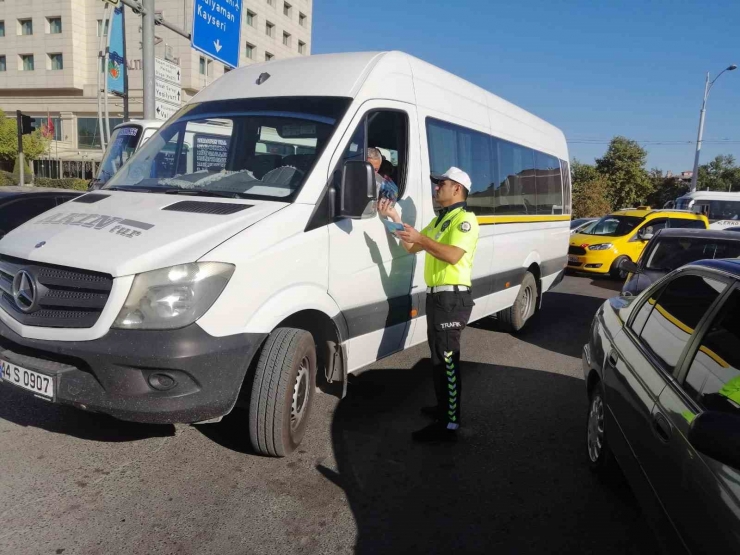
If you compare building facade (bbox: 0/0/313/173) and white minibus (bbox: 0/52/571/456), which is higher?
building facade (bbox: 0/0/313/173)

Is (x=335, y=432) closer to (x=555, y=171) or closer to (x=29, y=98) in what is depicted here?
(x=555, y=171)

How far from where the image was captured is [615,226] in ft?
49.9

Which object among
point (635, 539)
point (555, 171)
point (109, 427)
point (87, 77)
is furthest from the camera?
point (87, 77)

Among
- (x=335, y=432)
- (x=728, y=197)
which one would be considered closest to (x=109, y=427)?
(x=335, y=432)

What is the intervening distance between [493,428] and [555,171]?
513 centimetres

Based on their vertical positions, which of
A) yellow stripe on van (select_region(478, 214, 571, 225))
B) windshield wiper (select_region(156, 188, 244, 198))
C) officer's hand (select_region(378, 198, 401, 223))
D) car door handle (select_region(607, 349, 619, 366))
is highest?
windshield wiper (select_region(156, 188, 244, 198))

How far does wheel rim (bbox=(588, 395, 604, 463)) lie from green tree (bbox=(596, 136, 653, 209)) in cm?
3859

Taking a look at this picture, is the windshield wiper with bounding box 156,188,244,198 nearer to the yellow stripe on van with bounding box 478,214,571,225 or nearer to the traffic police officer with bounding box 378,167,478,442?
the traffic police officer with bounding box 378,167,478,442

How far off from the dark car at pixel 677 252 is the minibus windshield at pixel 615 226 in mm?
8149

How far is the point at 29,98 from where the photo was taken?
51.6 m

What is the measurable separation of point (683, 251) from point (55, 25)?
55634 mm

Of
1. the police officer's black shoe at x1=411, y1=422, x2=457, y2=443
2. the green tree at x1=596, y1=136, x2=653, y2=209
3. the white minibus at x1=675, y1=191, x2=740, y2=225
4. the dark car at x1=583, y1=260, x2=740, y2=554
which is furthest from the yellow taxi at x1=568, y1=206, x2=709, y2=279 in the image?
the green tree at x1=596, y1=136, x2=653, y2=209

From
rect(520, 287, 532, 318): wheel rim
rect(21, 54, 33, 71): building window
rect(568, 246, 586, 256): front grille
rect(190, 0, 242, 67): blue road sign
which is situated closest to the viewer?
rect(520, 287, 532, 318): wheel rim

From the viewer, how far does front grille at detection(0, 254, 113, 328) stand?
10.0 feet
